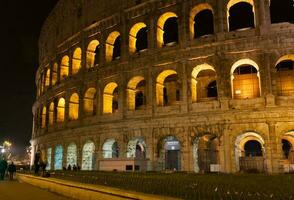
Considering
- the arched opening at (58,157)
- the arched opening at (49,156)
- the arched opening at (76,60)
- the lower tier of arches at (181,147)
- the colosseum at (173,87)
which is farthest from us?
the arched opening at (49,156)

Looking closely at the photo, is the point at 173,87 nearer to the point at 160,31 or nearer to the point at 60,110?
the point at 160,31

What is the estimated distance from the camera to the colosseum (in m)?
19.1

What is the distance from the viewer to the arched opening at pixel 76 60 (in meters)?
30.0

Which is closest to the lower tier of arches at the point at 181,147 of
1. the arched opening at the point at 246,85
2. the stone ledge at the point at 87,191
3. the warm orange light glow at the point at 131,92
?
the warm orange light glow at the point at 131,92

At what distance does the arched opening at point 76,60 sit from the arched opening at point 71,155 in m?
6.79

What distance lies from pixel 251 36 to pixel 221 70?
2717mm

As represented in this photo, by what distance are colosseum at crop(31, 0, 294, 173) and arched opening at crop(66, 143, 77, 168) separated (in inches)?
3.6

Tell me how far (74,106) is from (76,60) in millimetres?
4403

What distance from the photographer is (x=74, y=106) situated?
2964 cm

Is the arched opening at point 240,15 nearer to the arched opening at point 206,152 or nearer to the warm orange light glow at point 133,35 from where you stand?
the warm orange light glow at point 133,35

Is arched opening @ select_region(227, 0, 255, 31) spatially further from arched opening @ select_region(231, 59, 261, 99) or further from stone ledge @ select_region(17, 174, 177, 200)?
stone ledge @ select_region(17, 174, 177, 200)

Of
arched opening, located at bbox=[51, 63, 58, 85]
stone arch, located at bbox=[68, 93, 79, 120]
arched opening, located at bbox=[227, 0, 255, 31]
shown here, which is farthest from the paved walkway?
arched opening, located at bbox=[51, 63, 58, 85]

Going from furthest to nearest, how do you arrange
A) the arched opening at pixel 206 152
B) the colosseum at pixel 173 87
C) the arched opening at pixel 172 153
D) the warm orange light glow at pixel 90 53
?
the warm orange light glow at pixel 90 53, the arched opening at pixel 172 153, the arched opening at pixel 206 152, the colosseum at pixel 173 87

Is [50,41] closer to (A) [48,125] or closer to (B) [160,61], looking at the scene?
(A) [48,125]
